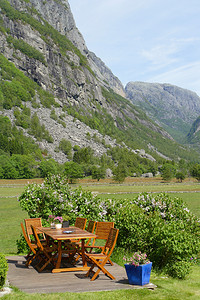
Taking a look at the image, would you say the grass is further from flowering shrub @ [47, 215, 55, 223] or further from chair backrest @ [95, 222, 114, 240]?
flowering shrub @ [47, 215, 55, 223]

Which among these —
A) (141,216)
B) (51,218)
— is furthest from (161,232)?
(51,218)

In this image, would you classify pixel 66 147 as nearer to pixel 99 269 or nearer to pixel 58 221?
pixel 58 221

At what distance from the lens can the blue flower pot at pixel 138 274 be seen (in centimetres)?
779

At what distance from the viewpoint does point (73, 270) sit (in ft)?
29.7

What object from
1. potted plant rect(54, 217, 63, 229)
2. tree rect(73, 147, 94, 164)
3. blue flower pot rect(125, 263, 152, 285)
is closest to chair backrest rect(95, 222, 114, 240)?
potted plant rect(54, 217, 63, 229)

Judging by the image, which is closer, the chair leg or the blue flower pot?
the blue flower pot

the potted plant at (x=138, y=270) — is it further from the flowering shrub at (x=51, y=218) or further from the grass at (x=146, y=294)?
the flowering shrub at (x=51, y=218)

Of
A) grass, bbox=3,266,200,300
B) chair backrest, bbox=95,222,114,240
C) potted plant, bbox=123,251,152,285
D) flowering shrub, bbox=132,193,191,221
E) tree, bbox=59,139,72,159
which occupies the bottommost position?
grass, bbox=3,266,200,300

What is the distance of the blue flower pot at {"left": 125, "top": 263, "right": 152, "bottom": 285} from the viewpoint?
25.5 ft

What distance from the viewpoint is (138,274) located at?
7844mm

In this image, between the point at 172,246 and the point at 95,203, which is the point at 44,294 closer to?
the point at 172,246

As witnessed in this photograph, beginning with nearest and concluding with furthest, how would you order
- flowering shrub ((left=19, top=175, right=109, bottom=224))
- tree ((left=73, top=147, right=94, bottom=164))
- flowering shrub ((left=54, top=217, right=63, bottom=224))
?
flowering shrub ((left=54, top=217, right=63, bottom=224)) < flowering shrub ((left=19, top=175, right=109, bottom=224)) < tree ((left=73, top=147, right=94, bottom=164))

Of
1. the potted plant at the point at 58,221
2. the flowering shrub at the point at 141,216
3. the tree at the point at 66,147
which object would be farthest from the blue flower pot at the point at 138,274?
the tree at the point at 66,147

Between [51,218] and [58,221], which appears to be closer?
[58,221]
